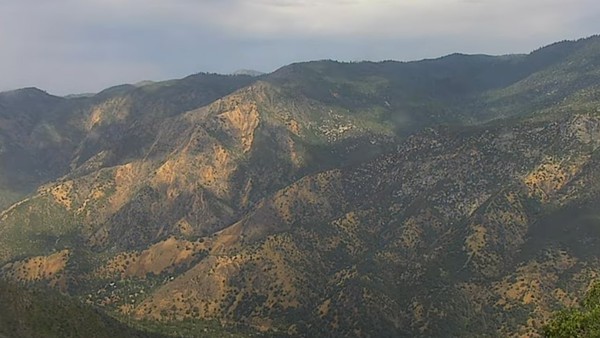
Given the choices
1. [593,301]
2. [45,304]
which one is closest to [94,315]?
[45,304]

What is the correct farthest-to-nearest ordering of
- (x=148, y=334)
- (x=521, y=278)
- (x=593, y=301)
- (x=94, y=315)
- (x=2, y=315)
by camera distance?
(x=521, y=278), (x=148, y=334), (x=94, y=315), (x=2, y=315), (x=593, y=301)

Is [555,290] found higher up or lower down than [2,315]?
lower down

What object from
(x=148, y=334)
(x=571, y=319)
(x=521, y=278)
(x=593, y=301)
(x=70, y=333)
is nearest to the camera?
(x=571, y=319)

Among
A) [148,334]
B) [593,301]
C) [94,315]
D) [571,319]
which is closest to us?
[571,319]

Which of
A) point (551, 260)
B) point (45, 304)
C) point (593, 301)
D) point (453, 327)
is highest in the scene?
point (593, 301)

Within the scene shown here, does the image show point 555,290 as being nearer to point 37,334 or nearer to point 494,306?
point 494,306

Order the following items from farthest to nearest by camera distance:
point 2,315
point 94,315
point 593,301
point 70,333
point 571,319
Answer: point 94,315
point 70,333
point 2,315
point 593,301
point 571,319

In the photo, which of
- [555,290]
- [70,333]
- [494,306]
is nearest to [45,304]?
[70,333]

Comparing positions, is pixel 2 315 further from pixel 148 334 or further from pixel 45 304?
pixel 148 334

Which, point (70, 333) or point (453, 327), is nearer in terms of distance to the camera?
point (70, 333)
